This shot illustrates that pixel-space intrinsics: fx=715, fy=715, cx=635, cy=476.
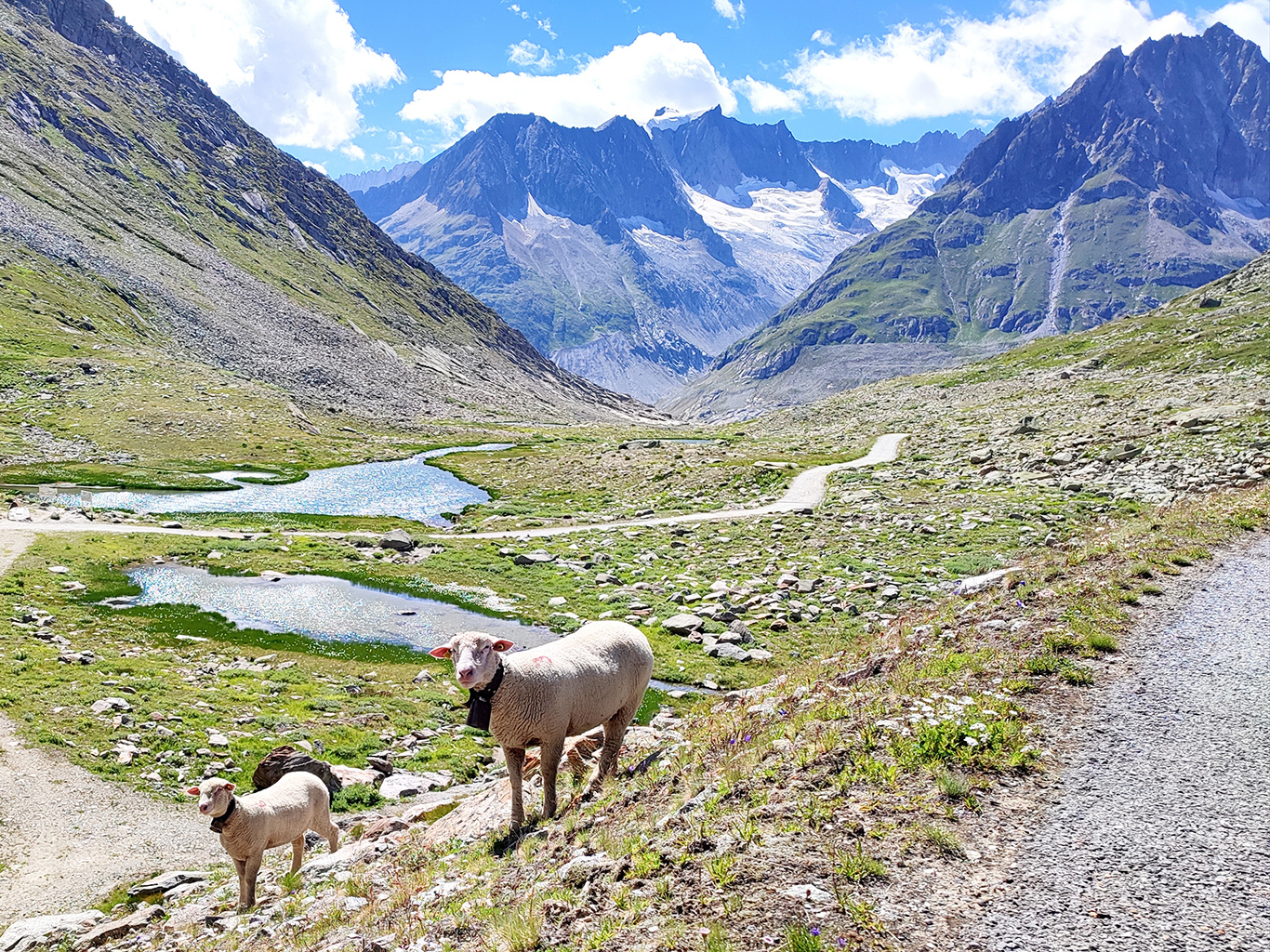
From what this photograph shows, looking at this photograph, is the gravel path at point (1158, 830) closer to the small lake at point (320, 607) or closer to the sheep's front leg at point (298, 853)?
the sheep's front leg at point (298, 853)

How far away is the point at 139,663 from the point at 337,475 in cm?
6625

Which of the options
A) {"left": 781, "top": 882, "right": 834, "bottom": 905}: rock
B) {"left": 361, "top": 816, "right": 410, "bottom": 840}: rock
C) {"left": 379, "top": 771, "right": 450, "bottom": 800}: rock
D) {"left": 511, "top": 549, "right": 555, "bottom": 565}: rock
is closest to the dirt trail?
{"left": 361, "top": 816, "right": 410, "bottom": 840}: rock

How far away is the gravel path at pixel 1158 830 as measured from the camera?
22.2ft

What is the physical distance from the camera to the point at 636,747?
16.0m

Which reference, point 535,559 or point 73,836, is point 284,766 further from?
point 535,559

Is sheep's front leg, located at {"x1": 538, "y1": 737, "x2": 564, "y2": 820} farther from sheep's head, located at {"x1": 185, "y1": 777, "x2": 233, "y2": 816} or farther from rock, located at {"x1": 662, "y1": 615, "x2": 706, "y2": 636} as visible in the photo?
rock, located at {"x1": 662, "y1": 615, "x2": 706, "y2": 636}

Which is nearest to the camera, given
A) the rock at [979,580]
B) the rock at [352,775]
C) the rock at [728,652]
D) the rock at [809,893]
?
the rock at [809,893]

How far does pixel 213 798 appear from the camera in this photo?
1384 cm

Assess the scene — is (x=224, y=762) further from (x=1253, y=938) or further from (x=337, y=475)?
(x=337, y=475)

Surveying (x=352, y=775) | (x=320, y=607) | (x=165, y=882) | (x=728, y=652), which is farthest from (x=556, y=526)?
(x=165, y=882)

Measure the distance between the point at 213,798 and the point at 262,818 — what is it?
Answer: 135 centimetres

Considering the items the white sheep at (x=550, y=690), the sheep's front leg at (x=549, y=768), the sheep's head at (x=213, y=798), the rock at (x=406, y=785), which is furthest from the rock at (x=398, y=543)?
the sheep's front leg at (x=549, y=768)

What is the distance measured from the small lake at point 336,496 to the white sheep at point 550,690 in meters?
52.7

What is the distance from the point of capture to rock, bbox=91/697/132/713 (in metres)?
22.1
